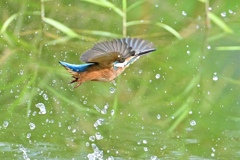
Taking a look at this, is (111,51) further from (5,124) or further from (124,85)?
(124,85)

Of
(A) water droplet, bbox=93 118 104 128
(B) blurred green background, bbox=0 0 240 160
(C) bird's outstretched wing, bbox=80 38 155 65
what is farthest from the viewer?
(A) water droplet, bbox=93 118 104 128

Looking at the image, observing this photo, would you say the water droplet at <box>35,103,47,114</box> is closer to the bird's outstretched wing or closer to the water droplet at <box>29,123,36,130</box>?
the water droplet at <box>29,123,36,130</box>

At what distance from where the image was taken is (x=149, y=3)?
9.86 ft

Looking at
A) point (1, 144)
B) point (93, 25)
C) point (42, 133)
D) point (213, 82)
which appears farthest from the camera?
point (93, 25)

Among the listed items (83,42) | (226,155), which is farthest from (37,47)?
(226,155)

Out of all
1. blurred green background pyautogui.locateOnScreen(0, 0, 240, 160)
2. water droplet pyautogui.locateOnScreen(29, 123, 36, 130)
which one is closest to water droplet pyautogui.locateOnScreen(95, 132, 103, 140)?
blurred green background pyautogui.locateOnScreen(0, 0, 240, 160)

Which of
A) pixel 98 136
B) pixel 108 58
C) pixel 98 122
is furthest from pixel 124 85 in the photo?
pixel 108 58

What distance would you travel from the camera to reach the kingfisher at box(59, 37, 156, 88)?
164 cm

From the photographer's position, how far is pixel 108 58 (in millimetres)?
1673

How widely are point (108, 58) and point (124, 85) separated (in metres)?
A: 0.97

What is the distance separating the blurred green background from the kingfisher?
1.06 ft

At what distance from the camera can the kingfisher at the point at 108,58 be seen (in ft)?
5.38

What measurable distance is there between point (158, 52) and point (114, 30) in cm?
19

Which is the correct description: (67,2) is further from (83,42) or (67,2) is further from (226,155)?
(226,155)
